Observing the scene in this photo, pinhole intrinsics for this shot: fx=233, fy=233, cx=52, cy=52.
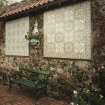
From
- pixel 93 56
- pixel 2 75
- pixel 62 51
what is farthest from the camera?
pixel 2 75

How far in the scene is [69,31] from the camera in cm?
736

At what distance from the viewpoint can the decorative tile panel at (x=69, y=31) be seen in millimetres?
6801

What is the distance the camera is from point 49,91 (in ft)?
26.3

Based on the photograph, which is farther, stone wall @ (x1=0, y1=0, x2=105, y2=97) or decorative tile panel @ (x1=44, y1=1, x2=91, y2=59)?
decorative tile panel @ (x1=44, y1=1, x2=91, y2=59)

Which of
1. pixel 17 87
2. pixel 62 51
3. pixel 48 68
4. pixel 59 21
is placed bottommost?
pixel 17 87

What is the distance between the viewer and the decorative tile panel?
6801 millimetres

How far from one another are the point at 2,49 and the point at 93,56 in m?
5.74

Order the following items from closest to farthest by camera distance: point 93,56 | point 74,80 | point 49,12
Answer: point 93,56 < point 74,80 < point 49,12

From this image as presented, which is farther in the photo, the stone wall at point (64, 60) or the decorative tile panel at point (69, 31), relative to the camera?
the decorative tile panel at point (69, 31)

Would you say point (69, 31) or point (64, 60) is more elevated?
point (69, 31)

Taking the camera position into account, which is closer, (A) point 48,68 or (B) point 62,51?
(B) point 62,51

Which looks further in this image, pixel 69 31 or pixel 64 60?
pixel 64 60

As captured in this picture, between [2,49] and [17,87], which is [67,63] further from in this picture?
[2,49]

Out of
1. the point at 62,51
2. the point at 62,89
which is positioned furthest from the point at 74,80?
the point at 62,51
